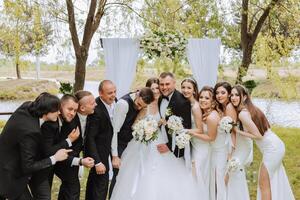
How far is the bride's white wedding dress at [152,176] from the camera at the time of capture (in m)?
5.27

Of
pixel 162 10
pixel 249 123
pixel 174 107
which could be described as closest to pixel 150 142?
pixel 174 107

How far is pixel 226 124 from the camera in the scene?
494cm

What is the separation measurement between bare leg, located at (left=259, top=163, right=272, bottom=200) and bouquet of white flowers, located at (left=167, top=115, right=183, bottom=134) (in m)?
1.11

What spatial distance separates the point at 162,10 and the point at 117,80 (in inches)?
163

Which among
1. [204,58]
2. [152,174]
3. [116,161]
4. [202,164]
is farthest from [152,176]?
[204,58]

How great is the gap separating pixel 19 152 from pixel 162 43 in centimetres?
330

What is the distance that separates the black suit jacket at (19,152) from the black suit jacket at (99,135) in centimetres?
98

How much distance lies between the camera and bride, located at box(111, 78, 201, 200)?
17.3ft

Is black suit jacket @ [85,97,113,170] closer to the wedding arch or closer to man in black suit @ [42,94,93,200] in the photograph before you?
man in black suit @ [42,94,93,200]

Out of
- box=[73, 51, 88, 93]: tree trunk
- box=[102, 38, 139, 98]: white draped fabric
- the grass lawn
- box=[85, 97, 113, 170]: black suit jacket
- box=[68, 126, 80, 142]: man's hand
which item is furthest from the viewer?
box=[73, 51, 88, 93]: tree trunk

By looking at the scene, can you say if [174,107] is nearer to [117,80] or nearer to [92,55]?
[117,80]

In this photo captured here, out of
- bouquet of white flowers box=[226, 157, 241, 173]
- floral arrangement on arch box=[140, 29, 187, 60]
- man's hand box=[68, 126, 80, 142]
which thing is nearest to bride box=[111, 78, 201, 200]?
bouquet of white flowers box=[226, 157, 241, 173]

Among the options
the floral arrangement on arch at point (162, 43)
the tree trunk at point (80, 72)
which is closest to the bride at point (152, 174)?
the floral arrangement on arch at point (162, 43)

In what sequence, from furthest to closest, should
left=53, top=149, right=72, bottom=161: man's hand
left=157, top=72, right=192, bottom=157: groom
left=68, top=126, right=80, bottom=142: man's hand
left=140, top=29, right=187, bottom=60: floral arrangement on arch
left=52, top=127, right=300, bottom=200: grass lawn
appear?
left=52, top=127, right=300, bottom=200: grass lawn < left=140, top=29, right=187, bottom=60: floral arrangement on arch < left=157, top=72, right=192, bottom=157: groom < left=68, top=126, right=80, bottom=142: man's hand < left=53, top=149, right=72, bottom=161: man's hand
